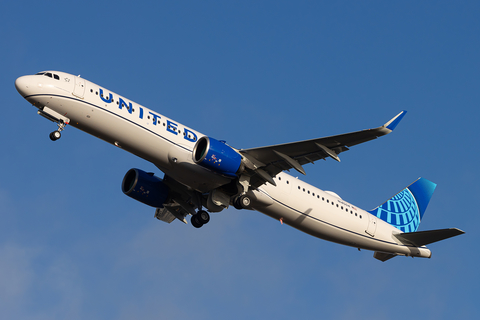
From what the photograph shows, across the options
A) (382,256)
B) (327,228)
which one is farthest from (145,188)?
(382,256)

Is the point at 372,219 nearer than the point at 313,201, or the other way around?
the point at 313,201

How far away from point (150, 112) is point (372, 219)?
15.1 meters

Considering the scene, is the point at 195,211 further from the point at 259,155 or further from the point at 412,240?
the point at 412,240

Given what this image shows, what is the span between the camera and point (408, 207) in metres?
36.2

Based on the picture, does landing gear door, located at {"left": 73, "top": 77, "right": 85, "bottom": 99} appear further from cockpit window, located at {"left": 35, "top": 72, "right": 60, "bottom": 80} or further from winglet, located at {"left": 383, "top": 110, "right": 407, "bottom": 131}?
winglet, located at {"left": 383, "top": 110, "right": 407, "bottom": 131}


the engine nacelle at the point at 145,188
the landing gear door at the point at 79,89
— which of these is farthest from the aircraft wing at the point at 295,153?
the landing gear door at the point at 79,89

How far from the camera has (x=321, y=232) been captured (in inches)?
1161

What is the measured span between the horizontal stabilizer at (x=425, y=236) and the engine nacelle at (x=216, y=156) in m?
12.4

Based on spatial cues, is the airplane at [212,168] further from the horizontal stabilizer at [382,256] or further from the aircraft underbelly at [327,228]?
the horizontal stabilizer at [382,256]

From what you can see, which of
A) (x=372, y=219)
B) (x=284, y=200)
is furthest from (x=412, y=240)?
(x=284, y=200)

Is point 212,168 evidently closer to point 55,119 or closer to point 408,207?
point 55,119

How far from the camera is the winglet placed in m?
22.0

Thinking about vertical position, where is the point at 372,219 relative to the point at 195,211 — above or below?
above

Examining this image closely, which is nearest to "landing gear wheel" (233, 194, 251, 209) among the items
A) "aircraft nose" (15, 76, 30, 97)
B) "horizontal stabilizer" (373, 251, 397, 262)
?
"horizontal stabilizer" (373, 251, 397, 262)
